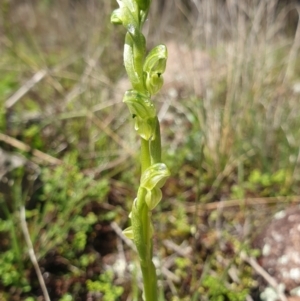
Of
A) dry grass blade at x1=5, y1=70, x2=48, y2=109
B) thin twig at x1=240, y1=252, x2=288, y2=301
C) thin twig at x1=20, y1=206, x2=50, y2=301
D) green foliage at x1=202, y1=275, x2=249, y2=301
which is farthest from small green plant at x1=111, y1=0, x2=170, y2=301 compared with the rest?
dry grass blade at x1=5, y1=70, x2=48, y2=109

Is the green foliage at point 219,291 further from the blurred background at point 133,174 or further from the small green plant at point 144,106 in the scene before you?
the small green plant at point 144,106

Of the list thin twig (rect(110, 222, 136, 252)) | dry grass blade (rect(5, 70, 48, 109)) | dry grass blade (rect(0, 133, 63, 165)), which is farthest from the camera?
dry grass blade (rect(5, 70, 48, 109))

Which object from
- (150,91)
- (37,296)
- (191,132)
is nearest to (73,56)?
(191,132)

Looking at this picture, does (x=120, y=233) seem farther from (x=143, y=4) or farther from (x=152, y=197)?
(x=143, y=4)

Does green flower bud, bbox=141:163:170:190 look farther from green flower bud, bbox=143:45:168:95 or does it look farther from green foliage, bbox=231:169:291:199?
green foliage, bbox=231:169:291:199

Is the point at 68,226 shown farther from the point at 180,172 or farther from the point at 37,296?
the point at 180,172

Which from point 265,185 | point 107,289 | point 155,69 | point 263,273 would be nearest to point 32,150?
point 107,289

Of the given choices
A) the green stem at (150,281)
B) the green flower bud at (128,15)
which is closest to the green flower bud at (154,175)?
the green stem at (150,281)
